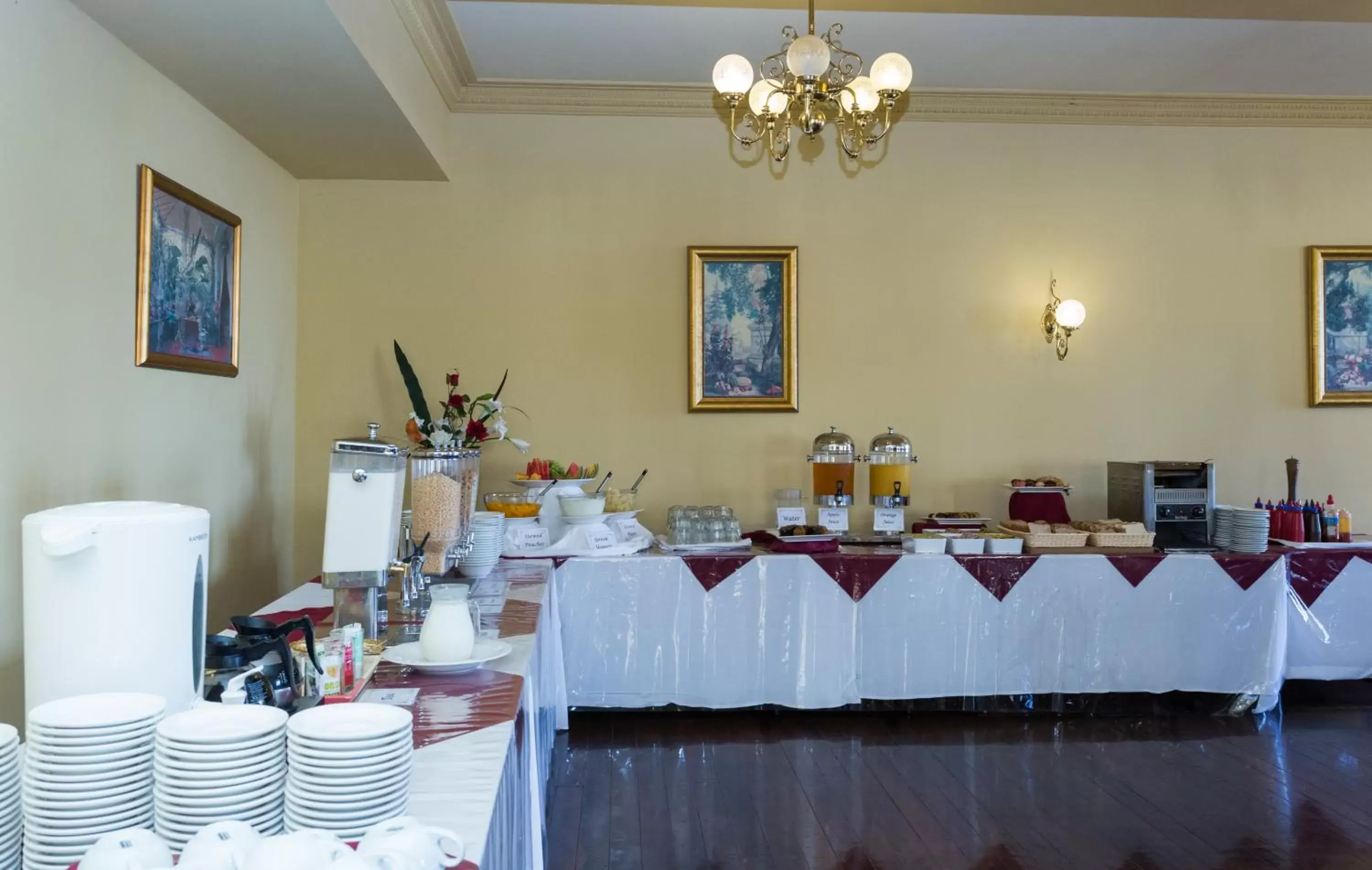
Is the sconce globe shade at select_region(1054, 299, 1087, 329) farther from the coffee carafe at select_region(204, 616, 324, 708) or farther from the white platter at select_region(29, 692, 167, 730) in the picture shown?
the white platter at select_region(29, 692, 167, 730)

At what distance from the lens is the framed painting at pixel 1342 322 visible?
474 cm

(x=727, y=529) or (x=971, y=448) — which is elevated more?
(x=971, y=448)

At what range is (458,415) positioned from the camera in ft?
13.7

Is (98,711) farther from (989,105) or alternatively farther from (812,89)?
(989,105)

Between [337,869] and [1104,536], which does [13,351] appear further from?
[1104,536]

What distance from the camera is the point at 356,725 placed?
3.62 feet

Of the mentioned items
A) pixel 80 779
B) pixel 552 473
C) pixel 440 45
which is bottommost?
pixel 80 779

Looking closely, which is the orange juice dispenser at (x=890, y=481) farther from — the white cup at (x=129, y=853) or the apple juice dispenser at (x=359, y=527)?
the white cup at (x=129, y=853)

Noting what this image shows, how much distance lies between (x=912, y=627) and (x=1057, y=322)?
175 cm

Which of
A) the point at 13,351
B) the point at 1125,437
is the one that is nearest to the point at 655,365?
the point at 1125,437

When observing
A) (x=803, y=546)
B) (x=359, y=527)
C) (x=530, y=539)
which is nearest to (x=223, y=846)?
(x=359, y=527)

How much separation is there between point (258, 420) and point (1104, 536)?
3.59 metres

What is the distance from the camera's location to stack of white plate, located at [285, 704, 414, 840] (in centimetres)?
106

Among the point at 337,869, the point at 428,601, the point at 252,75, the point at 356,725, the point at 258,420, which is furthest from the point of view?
the point at 258,420
